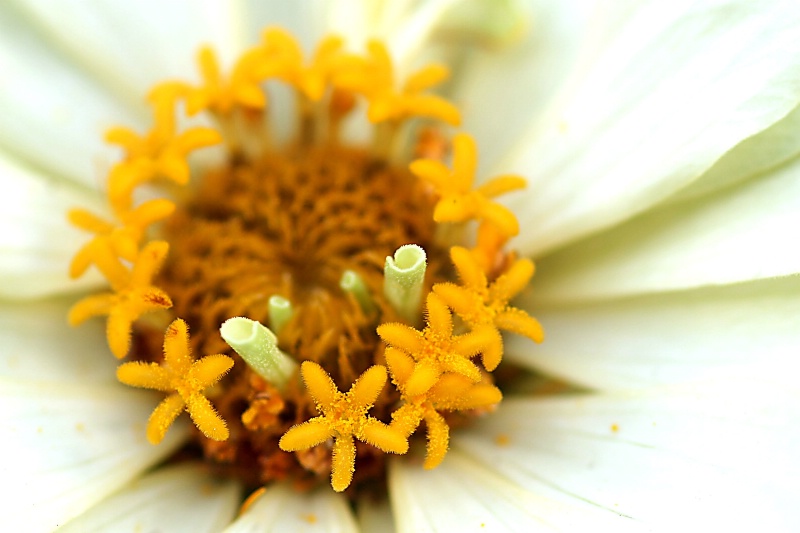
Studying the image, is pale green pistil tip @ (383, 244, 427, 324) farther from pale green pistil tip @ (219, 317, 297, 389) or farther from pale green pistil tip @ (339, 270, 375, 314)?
pale green pistil tip @ (219, 317, 297, 389)

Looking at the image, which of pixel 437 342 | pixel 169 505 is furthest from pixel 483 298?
pixel 169 505

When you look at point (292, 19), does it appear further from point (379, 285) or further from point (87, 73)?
point (379, 285)

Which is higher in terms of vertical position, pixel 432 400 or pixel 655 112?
pixel 655 112

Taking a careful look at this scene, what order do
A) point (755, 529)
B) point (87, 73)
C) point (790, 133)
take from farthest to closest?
point (87, 73), point (790, 133), point (755, 529)

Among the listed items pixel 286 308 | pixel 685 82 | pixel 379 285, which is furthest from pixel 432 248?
pixel 685 82

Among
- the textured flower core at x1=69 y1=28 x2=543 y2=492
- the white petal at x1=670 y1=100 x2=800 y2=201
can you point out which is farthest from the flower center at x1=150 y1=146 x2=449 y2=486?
the white petal at x1=670 y1=100 x2=800 y2=201

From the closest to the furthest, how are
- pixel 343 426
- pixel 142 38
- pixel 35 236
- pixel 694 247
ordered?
pixel 343 426 < pixel 694 247 < pixel 35 236 < pixel 142 38

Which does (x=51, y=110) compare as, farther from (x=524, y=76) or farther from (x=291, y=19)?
(x=524, y=76)
